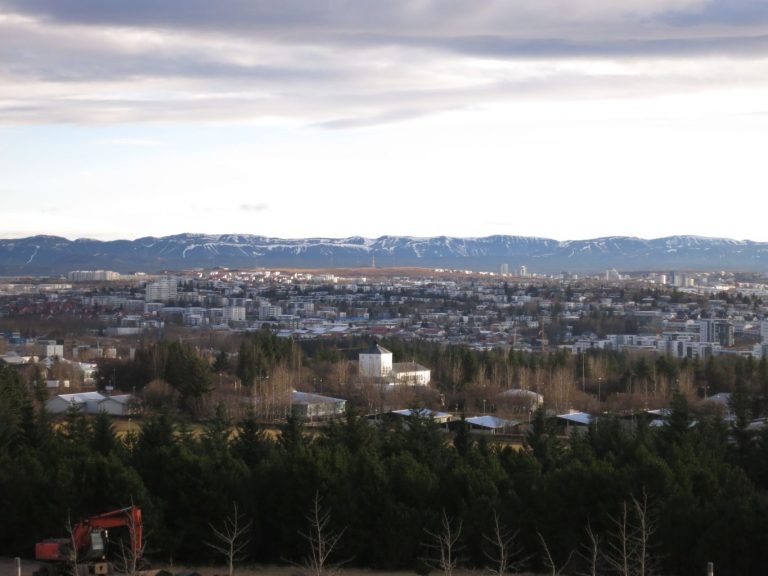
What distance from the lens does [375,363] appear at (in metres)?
50.3

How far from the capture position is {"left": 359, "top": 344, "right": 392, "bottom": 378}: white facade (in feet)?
163

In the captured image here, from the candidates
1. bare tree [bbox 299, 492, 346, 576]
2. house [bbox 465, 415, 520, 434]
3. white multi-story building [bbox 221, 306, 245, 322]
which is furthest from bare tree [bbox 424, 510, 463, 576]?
white multi-story building [bbox 221, 306, 245, 322]

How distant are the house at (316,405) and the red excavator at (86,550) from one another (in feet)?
73.5

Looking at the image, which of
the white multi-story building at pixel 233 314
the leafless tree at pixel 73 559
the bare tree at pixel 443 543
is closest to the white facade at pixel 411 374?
the bare tree at pixel 443 543

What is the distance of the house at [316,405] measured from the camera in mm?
39916

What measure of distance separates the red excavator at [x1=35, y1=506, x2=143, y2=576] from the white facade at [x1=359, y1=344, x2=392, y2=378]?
32465 mm

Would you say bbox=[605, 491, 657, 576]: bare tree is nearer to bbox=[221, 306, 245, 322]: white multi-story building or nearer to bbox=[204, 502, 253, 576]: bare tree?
bbox=[204, 502, 253, 576]: bare tree

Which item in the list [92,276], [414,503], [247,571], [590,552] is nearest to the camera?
[590,552]

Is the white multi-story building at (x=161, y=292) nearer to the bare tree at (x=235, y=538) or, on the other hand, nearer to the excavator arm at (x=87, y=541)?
the bare tree at (x=235, y=538)

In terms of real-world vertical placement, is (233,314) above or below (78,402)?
below

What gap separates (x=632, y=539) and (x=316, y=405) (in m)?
24.1

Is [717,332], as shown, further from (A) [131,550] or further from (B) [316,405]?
(A) [131,550]

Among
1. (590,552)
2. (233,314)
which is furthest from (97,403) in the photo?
(233,314)

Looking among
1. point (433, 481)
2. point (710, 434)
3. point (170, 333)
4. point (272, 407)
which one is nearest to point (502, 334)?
point (170, 333)
